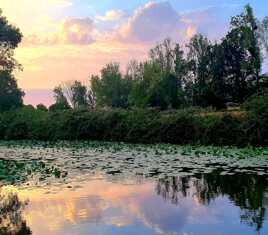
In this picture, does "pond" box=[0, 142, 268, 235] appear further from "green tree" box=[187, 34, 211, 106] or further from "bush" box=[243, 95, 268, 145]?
"green tree" box=[187, 34, 211, 106]

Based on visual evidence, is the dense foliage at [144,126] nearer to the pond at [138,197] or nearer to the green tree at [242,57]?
the pond at [138,197]

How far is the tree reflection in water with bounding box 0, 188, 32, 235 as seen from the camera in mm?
9000

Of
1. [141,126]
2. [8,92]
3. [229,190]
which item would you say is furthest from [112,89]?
[229,190]

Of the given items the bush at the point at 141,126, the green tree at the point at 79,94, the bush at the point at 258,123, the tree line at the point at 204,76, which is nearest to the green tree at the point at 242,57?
the tree line at the point at 204,76

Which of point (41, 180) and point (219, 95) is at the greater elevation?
point (219, 95)

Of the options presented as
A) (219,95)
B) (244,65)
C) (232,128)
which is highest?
(244,65)

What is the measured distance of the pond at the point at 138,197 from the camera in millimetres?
9281

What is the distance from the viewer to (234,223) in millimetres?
9477

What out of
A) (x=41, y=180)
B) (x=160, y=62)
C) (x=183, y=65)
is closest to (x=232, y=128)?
(x=41, y=180)

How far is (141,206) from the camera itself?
37.4 ft

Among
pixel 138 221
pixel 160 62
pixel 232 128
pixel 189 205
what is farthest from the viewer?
pixel 160 62

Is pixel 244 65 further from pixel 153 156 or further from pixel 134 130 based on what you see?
pixel 153 156

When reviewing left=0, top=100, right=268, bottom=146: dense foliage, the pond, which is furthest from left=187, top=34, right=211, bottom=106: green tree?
the pond

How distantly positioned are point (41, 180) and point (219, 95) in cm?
3731
